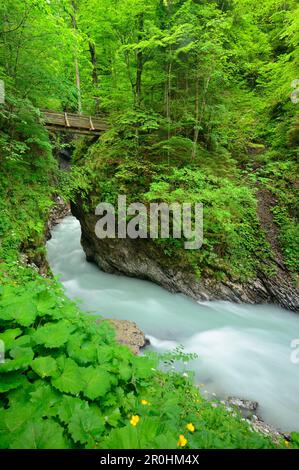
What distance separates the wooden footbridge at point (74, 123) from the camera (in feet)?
34.5

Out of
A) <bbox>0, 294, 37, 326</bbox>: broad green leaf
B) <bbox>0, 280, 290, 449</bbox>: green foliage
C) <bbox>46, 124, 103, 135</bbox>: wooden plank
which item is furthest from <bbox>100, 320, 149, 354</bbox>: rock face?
<bbox>46, 124, 103, 135</bbox>: wooden plank

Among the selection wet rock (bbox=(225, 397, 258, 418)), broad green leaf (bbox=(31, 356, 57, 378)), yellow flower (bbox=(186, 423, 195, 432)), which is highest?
broad green leaf (bbox=(31, 356, 57, 378))

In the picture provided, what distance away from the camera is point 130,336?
19.1 feet

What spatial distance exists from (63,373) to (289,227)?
821 cm

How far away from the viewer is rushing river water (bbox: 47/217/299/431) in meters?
5.02

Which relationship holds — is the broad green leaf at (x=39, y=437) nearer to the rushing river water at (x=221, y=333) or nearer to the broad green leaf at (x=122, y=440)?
the broad green leaf at (x=122, y=440)

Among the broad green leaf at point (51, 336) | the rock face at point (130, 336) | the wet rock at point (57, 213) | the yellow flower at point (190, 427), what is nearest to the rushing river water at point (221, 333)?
the rock face at point (130, 336)

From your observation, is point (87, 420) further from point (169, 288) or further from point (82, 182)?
point (82, 182)

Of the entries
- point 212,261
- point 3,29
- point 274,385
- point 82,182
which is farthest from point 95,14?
point 274,385

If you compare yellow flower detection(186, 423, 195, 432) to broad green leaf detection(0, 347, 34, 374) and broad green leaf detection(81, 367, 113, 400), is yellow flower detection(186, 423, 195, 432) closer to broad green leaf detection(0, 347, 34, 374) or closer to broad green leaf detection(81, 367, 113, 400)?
broad green leaf detection(81, 367, 113, 400)

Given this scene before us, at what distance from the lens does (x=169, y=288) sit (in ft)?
27.6

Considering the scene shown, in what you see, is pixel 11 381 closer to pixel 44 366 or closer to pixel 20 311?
pixel 44 366

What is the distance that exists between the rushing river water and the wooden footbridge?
5672 mm

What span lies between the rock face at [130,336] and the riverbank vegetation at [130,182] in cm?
137
